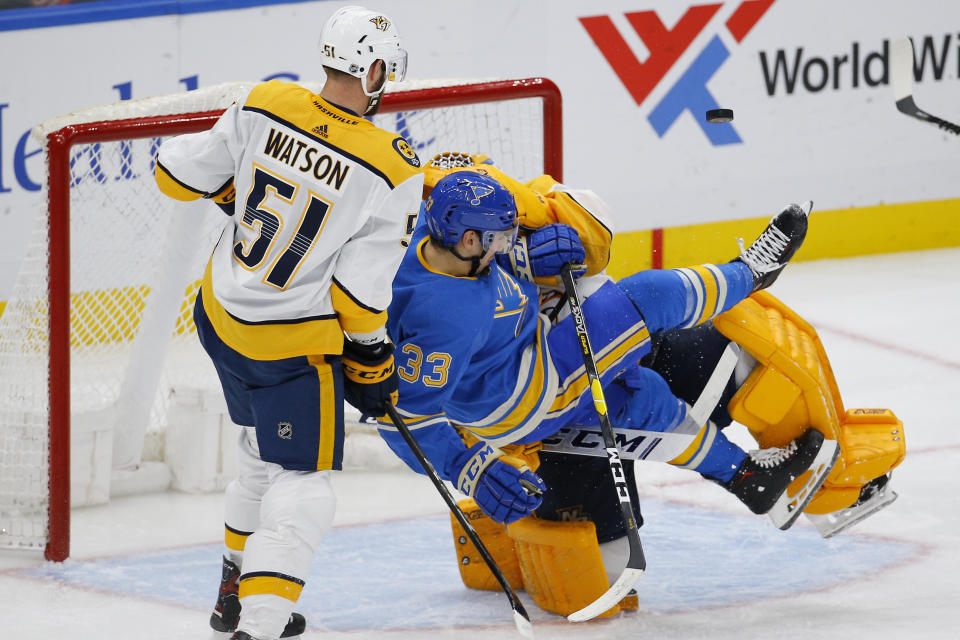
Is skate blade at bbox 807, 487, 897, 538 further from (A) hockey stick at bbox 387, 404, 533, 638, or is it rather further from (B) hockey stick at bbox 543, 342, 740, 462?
(A) hockey stick at bbox 387, 404, 533, 638

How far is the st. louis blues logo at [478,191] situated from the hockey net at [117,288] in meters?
0.93

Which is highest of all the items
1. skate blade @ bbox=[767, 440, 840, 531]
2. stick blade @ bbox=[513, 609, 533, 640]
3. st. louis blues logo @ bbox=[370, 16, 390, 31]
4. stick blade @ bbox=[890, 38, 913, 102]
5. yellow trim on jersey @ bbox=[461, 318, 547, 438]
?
st. louis blues logo @ bbox=[370, 16, 390, 31]

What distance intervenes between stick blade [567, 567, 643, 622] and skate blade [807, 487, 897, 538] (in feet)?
2.21

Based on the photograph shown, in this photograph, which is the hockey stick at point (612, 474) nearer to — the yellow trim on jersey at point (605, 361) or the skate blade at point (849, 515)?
the yellow trim on jersey at point (605, 361)

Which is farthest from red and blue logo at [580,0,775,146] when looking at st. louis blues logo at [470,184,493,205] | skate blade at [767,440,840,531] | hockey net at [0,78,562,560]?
st. louis blues logo at [470,184,493,205]

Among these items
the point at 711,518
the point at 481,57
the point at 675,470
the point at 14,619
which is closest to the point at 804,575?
the point at 711,518

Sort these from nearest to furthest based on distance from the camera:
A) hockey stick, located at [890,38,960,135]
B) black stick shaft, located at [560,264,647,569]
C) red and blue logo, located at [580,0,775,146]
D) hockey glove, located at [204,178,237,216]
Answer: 1. hockey glove, located at [204,178,237,216]
2. black stick shaft, located at [560,264,647,569]
3. hockey stick, located at [890,38,960,135]
4. red and blue logo, located at [580,0,775,146]

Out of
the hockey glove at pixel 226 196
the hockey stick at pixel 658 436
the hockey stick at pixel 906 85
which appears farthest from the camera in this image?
the hockey stick at pixel 906 85

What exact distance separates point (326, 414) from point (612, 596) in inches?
28.2

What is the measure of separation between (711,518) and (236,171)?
5.59 feet

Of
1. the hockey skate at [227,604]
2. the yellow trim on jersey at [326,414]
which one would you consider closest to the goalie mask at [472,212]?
the yellow trim on jersey at [326,414]

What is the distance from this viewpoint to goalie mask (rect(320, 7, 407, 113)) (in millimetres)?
2717

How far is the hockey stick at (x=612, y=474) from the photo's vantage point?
3033 millimetres

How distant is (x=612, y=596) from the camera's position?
120 inches
